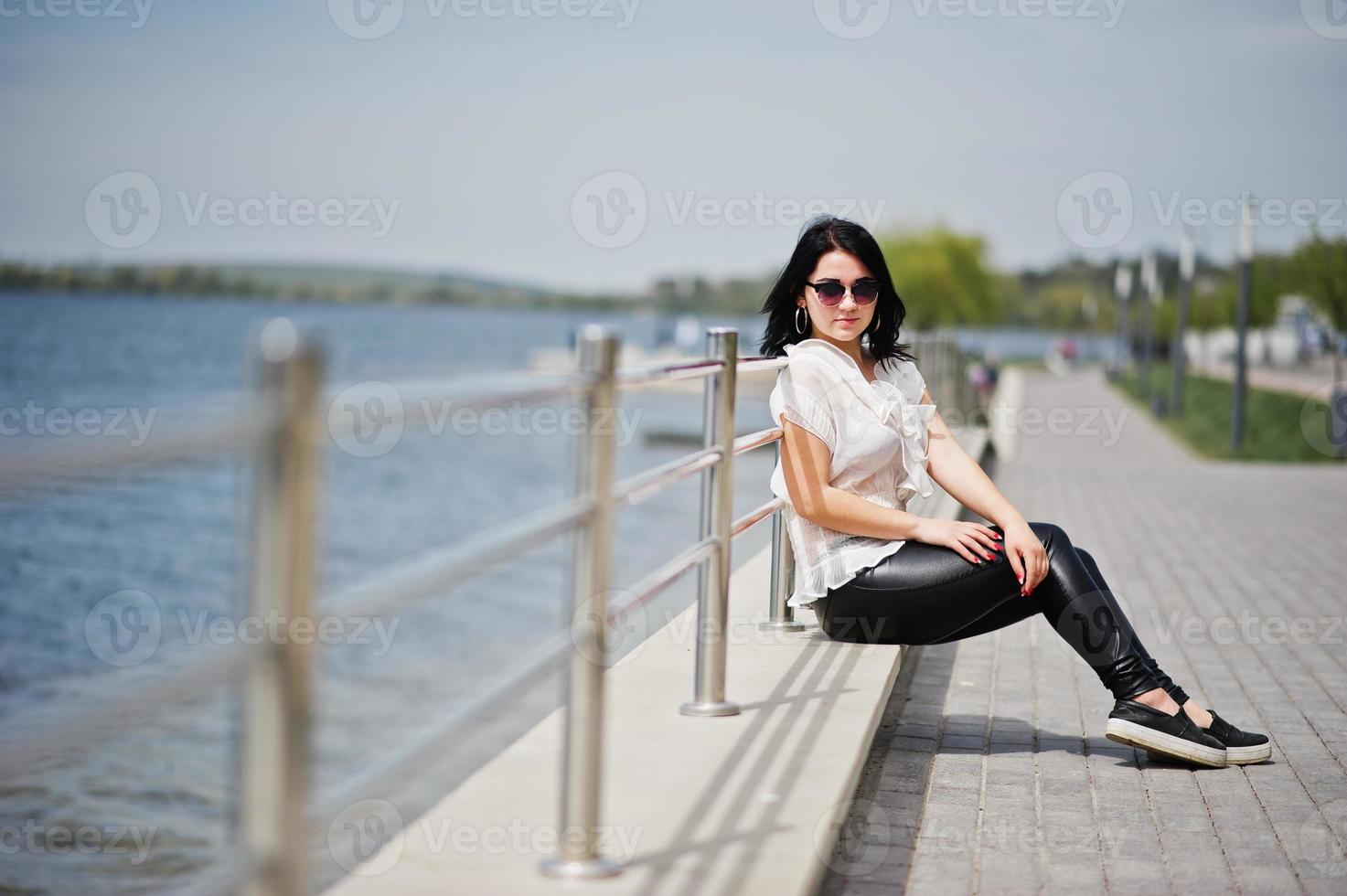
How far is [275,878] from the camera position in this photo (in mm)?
1833

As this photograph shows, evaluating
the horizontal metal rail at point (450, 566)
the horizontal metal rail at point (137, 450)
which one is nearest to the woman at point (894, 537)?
the horizontal metal rail at point (450, 566)

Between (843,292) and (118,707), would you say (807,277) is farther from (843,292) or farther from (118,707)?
(118,707)

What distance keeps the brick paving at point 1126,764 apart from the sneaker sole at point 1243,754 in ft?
0.16

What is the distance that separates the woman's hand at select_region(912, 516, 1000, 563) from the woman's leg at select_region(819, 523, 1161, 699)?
0.04 metres

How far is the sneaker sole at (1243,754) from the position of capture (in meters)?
4.70

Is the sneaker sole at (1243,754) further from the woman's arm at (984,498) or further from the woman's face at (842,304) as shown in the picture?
the woman's face at (842,304)

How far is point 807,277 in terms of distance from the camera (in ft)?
15.9

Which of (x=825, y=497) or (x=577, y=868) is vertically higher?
(x=825, y=497)

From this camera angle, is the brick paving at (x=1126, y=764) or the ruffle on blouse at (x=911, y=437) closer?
the brick paving at (x=1126, y=764)

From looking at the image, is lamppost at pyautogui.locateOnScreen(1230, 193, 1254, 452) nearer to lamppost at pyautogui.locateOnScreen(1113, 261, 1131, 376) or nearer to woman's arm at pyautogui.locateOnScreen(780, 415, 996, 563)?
woman's arm at pyautogui.locateOnScreen(780, 415, 996, 563)

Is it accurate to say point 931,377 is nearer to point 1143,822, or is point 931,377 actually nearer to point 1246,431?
point 1143,822

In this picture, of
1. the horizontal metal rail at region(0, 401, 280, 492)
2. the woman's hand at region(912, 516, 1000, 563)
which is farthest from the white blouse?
the horizontal metal rail at region(0, 401, 280, 492)

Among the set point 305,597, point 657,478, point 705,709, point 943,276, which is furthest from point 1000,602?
point 943,276

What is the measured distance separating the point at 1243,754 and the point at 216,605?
25531 millimetres
